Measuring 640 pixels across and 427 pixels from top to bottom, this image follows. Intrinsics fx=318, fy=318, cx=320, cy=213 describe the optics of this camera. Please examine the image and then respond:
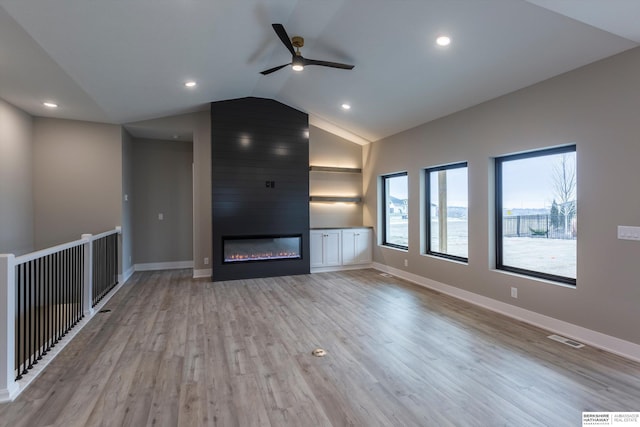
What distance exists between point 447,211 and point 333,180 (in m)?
2.70

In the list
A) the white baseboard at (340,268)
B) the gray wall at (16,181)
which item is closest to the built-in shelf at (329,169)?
the white baseboard at (340,268)

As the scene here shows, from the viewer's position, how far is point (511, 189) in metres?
4.16

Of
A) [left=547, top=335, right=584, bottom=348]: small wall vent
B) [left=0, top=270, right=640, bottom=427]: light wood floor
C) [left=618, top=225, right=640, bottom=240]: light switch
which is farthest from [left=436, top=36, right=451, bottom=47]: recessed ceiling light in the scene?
[left=547, top=335, right=584, bottom=348]: small wall vent

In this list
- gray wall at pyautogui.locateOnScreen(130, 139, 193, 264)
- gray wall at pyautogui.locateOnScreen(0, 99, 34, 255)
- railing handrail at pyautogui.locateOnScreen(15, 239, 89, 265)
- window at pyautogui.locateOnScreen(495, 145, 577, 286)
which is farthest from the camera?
gray wall at pyautogui.locateOnScreen(130, 139, 193, 264)

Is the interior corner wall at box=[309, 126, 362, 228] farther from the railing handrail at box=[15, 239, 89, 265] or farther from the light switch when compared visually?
the light switch

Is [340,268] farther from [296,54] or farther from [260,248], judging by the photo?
[296,54]

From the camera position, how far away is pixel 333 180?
717cm

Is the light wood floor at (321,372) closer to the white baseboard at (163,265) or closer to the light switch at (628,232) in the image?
the light switch at (628,232)

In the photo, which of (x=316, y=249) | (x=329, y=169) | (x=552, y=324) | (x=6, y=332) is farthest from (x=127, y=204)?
(x=552, y=324)

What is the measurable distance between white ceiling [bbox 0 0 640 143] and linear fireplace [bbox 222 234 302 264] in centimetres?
270

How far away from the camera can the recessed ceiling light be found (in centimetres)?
333

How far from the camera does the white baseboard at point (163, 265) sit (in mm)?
6843

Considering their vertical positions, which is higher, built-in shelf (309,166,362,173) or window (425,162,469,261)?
built-in shelf (309,166,362,173)

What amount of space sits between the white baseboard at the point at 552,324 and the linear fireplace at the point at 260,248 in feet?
8.90
